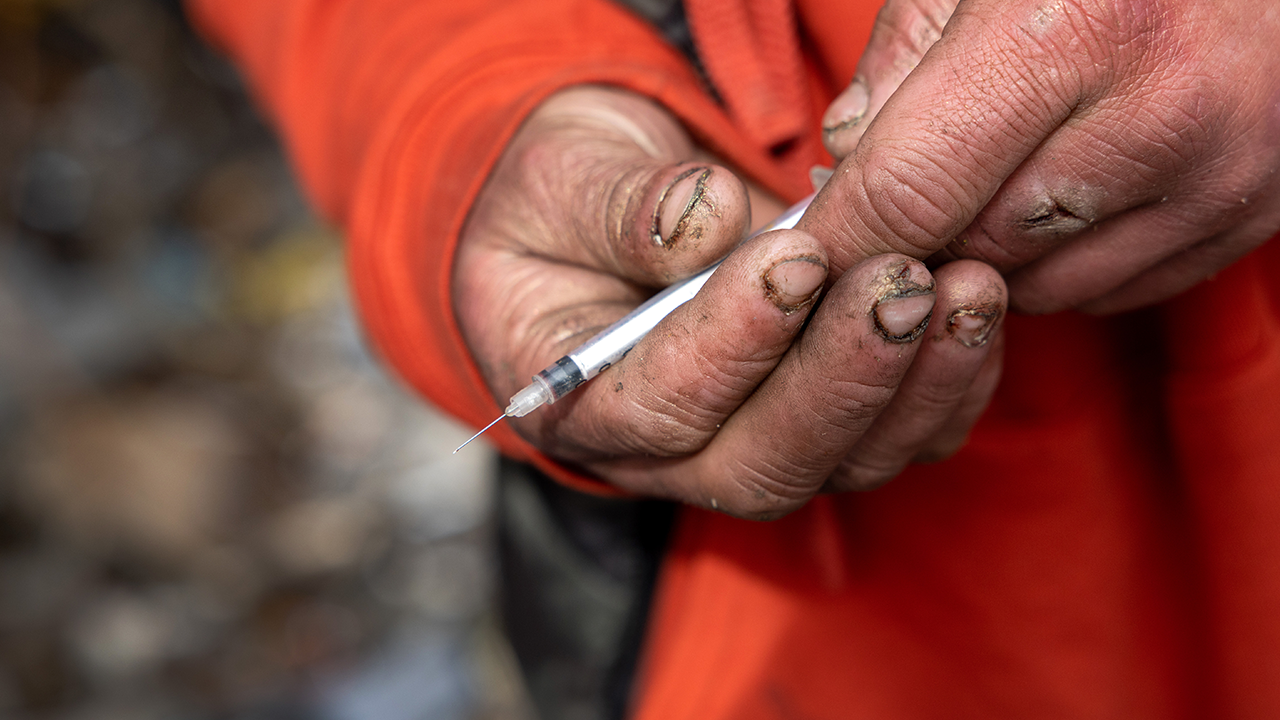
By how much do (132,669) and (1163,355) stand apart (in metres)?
2.29

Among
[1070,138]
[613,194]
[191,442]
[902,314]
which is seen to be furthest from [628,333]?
[191,442]

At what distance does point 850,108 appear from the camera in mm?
683

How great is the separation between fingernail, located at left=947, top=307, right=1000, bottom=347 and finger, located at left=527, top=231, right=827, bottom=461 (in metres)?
0.12

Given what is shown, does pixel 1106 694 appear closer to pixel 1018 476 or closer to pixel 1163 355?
pixel 1018 476

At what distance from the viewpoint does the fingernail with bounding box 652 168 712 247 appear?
0.63 m

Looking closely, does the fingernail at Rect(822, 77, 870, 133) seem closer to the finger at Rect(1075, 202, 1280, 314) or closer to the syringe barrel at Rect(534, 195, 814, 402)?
the syringe barrel at Rect(534, 195, 814, 402)

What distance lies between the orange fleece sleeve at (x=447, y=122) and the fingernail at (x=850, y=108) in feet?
0.53

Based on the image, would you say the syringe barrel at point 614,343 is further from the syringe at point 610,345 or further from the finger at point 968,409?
the finger at point 968,409

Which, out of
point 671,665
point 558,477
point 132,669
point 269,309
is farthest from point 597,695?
point 269,309

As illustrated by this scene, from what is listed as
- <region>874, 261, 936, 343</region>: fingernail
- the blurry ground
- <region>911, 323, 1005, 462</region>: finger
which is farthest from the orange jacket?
the blurry ground

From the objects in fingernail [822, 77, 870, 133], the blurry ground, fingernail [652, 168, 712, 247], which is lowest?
the blurry ground

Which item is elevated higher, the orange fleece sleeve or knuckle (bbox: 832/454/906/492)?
the orange fleece sleeve

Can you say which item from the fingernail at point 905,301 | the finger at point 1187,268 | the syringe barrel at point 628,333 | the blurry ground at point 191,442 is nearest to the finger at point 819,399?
the fingernail at point 905,301

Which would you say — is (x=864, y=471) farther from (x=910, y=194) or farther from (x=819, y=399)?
(x=910, y=194)
